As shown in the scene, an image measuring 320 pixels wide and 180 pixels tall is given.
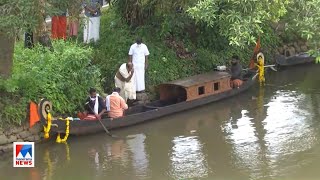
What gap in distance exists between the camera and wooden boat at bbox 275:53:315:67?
2086cm

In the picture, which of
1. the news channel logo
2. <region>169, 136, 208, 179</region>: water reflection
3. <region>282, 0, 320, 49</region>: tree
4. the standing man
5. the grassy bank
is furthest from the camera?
the grassy bank

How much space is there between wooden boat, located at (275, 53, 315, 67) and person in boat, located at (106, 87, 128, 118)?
8933 mm

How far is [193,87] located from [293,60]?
285 inches

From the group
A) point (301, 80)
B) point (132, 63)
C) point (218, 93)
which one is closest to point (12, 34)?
point (132, 63)

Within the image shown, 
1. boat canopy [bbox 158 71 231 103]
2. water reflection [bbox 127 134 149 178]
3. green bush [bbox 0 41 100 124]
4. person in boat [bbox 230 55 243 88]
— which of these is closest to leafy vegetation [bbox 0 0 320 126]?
green bush [bbox 0 41 100 124]

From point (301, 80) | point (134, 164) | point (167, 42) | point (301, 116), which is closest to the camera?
point (134, 164)

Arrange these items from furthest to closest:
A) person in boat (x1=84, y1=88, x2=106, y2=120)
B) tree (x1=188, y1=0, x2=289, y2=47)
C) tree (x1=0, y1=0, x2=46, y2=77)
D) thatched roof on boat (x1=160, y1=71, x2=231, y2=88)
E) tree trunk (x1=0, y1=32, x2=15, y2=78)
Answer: thatched roof on boat (x1=160, y1=71, x2=231, y2=88) → person in boat (x1=84, y1=88, x2=106, y2=120) → tree trunk (x1=0, y1=32, x2=15, y2=78) → tree (x1=188, y1=0, x2=289, y2=47) → tree (x1=0, y1=0, x2=46, y2=77)

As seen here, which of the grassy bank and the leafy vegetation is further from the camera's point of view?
the grassy bank

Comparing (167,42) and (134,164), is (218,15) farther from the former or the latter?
(167,42)

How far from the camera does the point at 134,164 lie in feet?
37.4

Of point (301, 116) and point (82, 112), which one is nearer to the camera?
point (82, 112)

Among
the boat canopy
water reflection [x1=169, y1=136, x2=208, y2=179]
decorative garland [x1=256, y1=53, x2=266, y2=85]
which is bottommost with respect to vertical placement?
water reflection [x1=169, y1=136, x2=208, y2=179]

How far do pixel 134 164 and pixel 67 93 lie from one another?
2.81 metres

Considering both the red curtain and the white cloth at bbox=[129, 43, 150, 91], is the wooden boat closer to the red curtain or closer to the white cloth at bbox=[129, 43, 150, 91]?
the white cloth at bbox=[129, 43, 150, 91]
